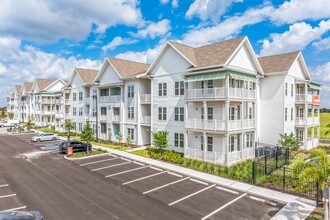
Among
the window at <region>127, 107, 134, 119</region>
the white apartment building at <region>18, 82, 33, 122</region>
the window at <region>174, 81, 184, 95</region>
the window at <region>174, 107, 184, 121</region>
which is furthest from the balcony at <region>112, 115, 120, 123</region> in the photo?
the white apartment building at <region>18, 82, 33, 122</region>

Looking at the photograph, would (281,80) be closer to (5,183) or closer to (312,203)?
(312,203)

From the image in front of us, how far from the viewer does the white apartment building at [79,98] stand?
138 ft

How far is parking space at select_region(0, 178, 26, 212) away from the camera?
12526 mm

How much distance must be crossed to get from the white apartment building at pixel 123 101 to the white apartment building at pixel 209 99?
119 inches

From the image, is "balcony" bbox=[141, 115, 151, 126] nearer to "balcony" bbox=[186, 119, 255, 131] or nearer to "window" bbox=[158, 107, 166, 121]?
"window" bbox=[158, 107, 166, 121]

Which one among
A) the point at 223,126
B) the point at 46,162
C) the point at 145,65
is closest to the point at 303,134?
the point at 223,126

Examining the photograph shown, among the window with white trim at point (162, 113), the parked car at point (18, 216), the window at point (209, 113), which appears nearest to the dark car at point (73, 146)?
the window with white trim at point (162, 113)

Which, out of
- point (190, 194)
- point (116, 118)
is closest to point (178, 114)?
point (116, 118)

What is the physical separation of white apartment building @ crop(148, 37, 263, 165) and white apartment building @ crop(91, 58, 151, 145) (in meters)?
3.02

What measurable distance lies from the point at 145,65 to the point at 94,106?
11.8m

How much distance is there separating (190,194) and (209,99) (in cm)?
1016

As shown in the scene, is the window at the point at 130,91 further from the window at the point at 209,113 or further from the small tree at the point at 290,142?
the small tree at the point at 290,142

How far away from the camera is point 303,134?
30031mm

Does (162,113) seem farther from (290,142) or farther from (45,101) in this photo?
(45,101)
